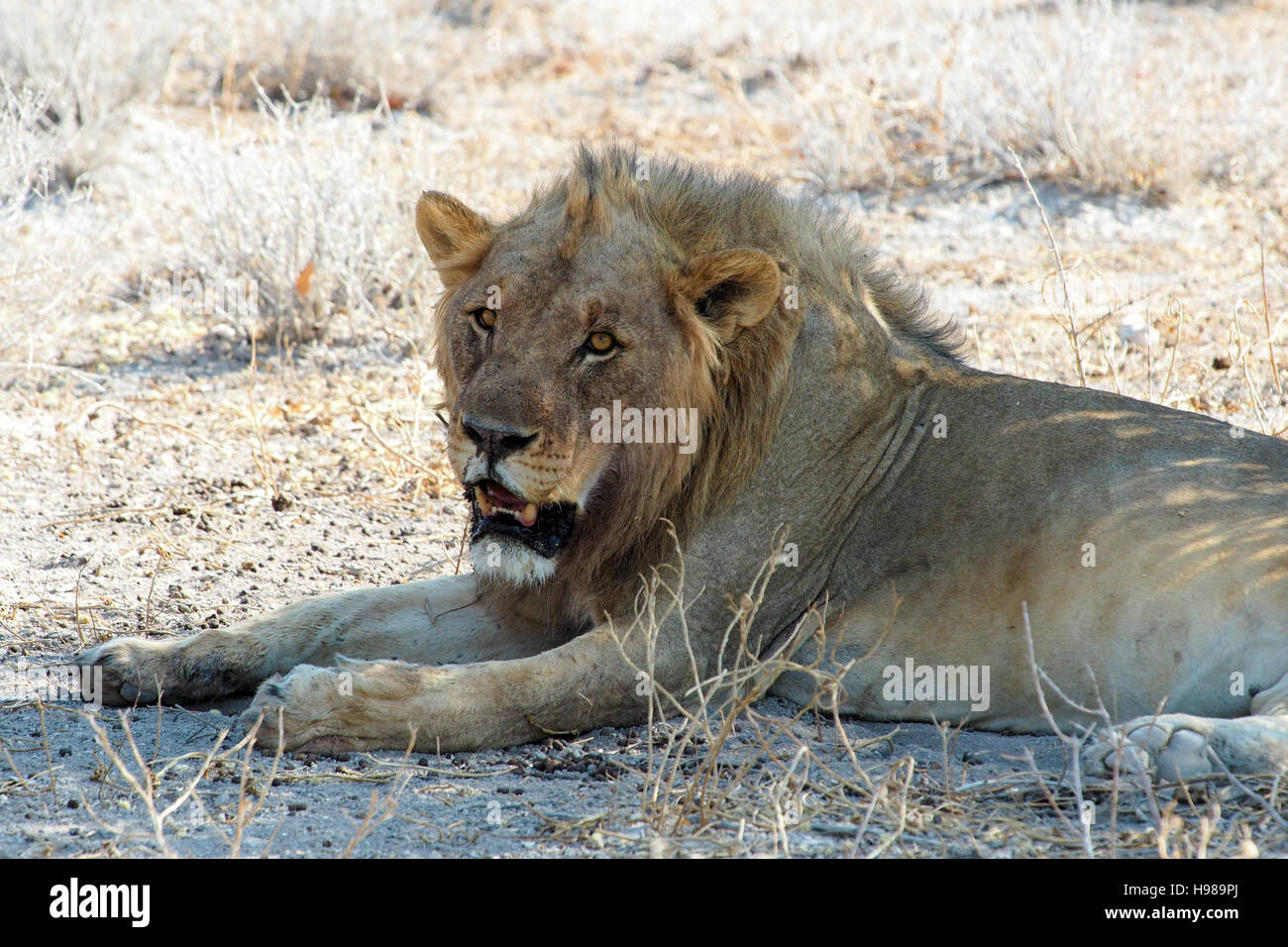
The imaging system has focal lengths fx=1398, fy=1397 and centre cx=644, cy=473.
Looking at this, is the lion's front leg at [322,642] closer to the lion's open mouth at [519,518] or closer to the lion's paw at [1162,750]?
the lion's open mouth at [519,518]

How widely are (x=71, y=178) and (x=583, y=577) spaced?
7450mm

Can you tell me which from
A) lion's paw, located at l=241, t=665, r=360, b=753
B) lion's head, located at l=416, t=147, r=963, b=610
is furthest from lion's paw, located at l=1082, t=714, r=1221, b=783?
lion's paw, located at l=241, t=665, r=360, b=753

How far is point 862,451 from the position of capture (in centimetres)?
409

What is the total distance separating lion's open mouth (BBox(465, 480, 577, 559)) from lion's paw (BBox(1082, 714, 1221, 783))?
1.45 meters

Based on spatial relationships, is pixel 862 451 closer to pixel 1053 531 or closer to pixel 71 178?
pixel 1053 531

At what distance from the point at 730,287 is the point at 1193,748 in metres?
1.63

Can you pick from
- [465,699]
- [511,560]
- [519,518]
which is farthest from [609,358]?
[465,699]

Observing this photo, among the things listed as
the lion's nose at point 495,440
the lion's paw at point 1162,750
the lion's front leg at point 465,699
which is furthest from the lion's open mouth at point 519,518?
the lion's paw at point 1162,750

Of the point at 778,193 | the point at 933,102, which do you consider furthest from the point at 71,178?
the point at 778,193

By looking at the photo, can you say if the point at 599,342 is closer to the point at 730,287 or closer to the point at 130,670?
the point at 730,287

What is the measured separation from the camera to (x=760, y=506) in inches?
157

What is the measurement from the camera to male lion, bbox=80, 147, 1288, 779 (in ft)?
11.9

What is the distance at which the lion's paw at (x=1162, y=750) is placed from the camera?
3.17 m

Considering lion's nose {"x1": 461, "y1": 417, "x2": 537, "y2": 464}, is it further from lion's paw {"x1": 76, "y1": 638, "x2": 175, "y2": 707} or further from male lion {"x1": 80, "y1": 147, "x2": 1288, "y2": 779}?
lion's paw {"x1": 76, "y1": 638, "x2": 175, "y2": 707}
